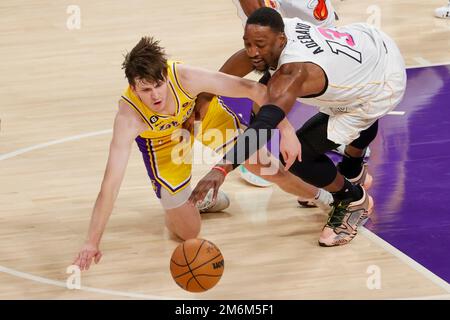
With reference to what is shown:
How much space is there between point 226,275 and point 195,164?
2.32m

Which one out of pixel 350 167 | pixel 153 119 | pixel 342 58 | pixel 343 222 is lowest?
pixel 343 222

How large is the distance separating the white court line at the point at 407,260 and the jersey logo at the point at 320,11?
2.37 m

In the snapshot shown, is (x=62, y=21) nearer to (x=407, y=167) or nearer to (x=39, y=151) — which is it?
(x=39, y=151)

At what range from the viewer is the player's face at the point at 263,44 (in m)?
6.95

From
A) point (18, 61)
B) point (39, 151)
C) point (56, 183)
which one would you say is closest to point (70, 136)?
point (39, 151)

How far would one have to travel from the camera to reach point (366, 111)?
7.61m

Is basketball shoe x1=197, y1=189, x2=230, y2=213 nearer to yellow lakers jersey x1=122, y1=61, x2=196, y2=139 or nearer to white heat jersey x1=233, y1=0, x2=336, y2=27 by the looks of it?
yellow lakers jersey x1=122, y1=61, x2=196, y2=139

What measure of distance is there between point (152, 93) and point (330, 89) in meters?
1.30

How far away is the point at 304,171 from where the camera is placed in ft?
25.3

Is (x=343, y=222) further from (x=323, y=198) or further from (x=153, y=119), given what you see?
(x=153, y=119)

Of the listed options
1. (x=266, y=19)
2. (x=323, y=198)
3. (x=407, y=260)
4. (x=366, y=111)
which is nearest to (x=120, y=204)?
(x=323, y=198)

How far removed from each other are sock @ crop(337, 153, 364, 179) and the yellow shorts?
3.40 ft

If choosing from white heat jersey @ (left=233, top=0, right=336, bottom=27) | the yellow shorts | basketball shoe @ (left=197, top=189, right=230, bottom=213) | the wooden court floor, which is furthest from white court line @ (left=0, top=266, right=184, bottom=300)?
white heat jersey @ (left=233, top=0, right=336, bottom=27)

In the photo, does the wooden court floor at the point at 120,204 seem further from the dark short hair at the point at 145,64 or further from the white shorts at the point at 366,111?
the dark short hair at the point at 145,64
